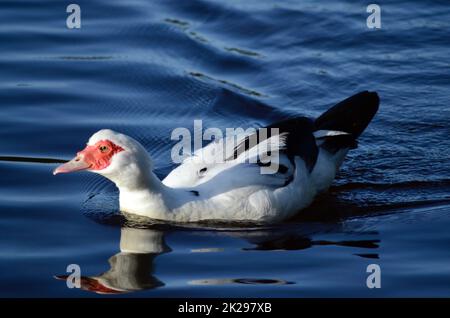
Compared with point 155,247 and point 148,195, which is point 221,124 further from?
point 155,247

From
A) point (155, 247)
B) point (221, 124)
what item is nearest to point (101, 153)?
point (155, 247)

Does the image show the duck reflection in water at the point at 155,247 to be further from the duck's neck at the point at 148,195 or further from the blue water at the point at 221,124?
the duck's neck at the point at 148,195

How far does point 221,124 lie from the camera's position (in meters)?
12.2

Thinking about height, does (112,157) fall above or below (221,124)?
below

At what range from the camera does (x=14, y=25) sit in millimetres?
15180

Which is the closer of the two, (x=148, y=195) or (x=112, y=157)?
(x=112, y=157)

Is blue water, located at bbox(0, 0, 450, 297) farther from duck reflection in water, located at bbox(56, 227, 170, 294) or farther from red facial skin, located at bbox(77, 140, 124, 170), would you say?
red facial skin, located at bbox(77, 140, 124, 170)

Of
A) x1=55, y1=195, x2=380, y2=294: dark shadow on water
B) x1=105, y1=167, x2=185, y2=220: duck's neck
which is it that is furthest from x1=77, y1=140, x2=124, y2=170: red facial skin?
x1=55, y1=195, x2=380, y2=294: dark shadow on water

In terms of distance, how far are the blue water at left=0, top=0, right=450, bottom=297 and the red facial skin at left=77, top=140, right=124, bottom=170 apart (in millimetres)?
739

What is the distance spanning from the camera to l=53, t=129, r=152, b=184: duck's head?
9109 mm

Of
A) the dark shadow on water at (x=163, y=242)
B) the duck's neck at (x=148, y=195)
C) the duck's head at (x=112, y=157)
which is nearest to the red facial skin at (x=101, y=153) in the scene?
the duck's head at (x=112, y=157)

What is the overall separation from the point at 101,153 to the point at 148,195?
59cm
